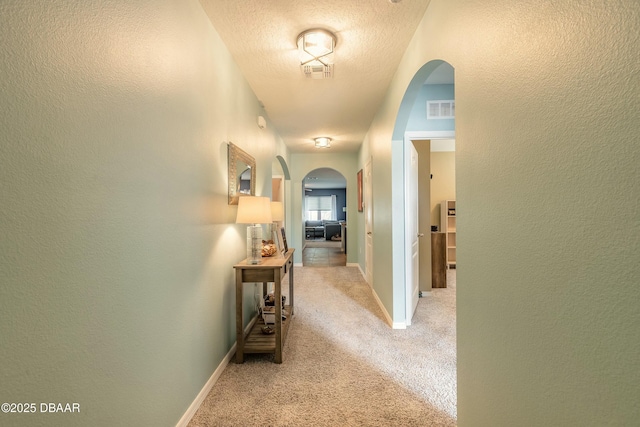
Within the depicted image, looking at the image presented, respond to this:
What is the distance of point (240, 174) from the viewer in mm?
2502

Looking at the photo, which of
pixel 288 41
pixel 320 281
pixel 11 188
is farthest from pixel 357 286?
pixel 11 188

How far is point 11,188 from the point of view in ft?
2.32

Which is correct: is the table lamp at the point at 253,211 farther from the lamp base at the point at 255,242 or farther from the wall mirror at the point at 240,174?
the wall mirror at the point at 240,174

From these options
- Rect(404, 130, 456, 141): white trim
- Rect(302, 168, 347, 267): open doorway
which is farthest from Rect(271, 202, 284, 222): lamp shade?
Rect(302, 168, 347, 267): open doorway

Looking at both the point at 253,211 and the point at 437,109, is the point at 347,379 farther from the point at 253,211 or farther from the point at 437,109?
the point at 437,109

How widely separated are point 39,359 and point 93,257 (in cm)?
32

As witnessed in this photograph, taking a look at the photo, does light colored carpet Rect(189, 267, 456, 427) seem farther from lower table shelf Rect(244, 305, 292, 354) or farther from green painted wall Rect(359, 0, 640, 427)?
green painted wall Rect(359, 0, 640, 427)

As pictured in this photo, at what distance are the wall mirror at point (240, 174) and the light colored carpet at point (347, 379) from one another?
141 centimetres

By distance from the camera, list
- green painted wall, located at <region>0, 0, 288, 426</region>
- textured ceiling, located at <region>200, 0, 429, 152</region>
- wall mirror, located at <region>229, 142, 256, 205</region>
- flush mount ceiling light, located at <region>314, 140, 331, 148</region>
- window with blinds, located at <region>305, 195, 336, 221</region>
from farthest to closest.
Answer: window with blinds, located at <region>305, 195, 336, 221</region>, flush mount ceiling light, located at <region>314, 140, 331, 148</region>, wall mirror, located at <region>229, 142, 256, 205</region>, textured ceiling, located at <region>200, 0, 429, 152</region>, green painted wall, located at <region>0, 0, 288, 426</region>

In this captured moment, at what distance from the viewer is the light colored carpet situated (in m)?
1.65

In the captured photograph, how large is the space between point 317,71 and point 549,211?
2.20 metres

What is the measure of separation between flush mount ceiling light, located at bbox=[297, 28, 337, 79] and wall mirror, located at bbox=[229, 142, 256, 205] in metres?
0.94

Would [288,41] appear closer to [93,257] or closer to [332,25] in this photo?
[332,25]

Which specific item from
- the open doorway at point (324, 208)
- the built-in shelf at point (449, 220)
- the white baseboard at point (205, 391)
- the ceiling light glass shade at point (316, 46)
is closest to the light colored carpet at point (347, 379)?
the white baseboard at point (205, 391)
